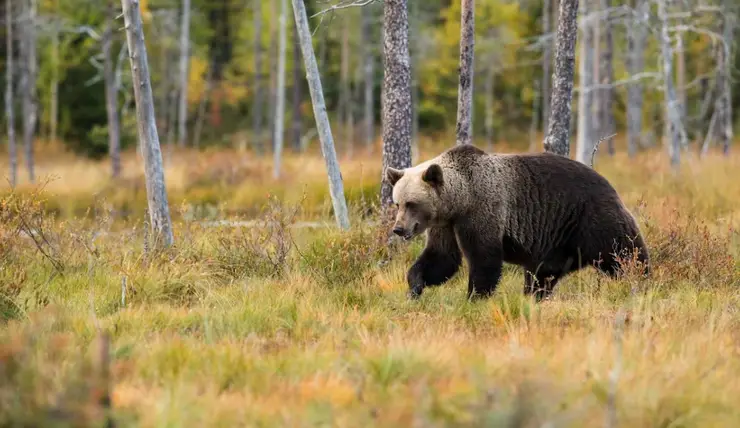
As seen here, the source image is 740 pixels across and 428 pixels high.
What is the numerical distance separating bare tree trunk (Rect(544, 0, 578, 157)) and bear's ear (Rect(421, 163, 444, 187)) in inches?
154

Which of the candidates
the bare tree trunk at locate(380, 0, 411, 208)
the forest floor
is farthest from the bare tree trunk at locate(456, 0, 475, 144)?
the forest floor

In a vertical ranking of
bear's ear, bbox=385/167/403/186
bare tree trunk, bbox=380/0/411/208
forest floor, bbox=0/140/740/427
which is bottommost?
forest floor, bbox=0/140/740/427

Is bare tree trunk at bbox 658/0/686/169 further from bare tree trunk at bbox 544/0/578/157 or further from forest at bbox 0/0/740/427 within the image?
bare tree trunk at bbox 544/0/578/157

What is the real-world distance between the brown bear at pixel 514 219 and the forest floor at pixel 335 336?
0.93 feet

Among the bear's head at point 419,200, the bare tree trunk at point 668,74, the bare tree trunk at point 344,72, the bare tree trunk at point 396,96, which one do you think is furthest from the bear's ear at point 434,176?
the bare tree trunk at point 344,72

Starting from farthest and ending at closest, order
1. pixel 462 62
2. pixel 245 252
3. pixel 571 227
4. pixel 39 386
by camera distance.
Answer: pixel 462 62 → pixel 245 252 → pixel 571 227 → pixel 39 386

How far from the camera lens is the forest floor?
3.90 meters

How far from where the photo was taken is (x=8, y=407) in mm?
3551

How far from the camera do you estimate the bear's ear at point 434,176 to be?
7028 mm

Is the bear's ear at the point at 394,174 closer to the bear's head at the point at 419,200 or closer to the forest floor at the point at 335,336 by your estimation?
the bear's head at the point at 419,200

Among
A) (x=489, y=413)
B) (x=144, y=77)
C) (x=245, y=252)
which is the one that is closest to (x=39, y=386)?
(x=489, y=413)

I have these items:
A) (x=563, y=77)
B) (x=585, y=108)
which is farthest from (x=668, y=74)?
(x=563, y=77)

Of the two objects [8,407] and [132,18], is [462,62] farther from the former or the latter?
[8,407]

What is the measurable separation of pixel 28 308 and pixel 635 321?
4.78m
